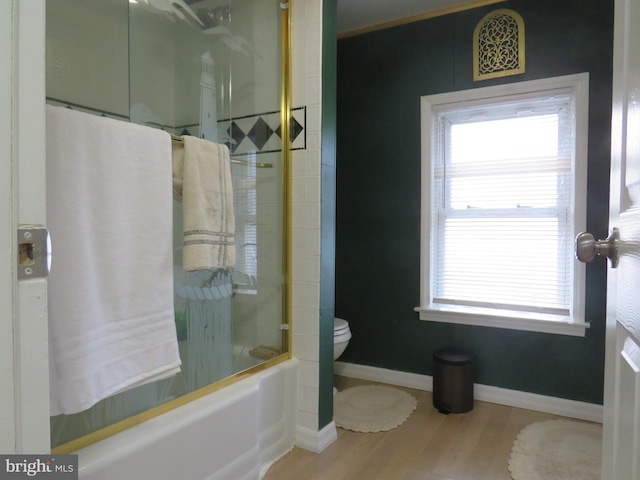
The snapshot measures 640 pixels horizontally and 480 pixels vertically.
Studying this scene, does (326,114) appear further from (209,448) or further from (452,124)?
(209,448)

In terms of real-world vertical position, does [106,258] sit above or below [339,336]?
above

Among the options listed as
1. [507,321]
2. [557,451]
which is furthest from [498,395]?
[557,451]

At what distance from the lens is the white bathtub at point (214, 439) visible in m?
1.33

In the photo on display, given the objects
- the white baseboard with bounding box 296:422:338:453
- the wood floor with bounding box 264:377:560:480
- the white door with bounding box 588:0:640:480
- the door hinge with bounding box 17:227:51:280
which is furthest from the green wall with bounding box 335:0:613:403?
the door hinge with bounding box 17:227:51:280

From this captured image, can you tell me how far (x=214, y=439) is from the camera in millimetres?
1649

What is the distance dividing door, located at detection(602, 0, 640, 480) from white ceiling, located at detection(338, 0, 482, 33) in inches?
87.6

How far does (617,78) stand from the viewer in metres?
0.85

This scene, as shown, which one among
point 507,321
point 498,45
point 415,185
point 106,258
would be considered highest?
point 498,45

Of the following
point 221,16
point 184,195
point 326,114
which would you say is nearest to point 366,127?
point 326,114

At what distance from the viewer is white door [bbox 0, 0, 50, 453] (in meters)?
0.62

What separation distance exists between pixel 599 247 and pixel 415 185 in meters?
2.20

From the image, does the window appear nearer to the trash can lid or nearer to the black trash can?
the trash can lid

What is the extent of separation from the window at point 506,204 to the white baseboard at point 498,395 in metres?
0.44

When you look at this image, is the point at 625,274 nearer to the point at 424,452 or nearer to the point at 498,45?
the point at 424,452
